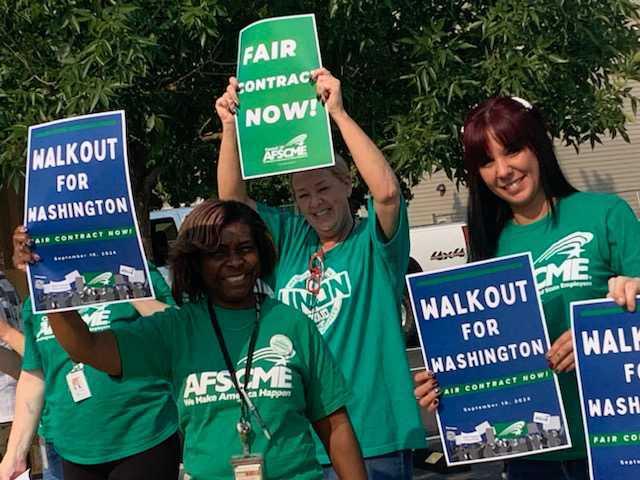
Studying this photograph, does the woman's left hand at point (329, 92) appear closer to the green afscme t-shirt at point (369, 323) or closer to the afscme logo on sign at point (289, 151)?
the afscme logo on sign at point (289, 151)

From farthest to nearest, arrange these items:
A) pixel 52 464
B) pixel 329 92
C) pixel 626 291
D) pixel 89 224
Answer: pixel 52 464 → pixel 329 92 → pixel 89 224 → pixel 626 291

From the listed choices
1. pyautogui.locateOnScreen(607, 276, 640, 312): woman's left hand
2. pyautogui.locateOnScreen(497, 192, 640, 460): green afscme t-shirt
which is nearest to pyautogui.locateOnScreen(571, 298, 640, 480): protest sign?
pyautogui.locateOnScreen(607, 276, 640, 312): woman's left hand

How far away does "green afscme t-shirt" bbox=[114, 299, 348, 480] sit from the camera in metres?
2.74

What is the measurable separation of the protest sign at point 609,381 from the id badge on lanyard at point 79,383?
202 cm

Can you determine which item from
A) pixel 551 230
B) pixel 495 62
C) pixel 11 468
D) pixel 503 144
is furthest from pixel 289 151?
pixel 495 62

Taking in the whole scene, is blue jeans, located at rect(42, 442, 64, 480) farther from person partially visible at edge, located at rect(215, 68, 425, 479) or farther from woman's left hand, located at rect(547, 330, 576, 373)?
woman's left hand, located at rect(547, 330, 576, 373)

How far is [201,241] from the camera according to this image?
9.22 ft

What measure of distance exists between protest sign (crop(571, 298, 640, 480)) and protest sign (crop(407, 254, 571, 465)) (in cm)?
11

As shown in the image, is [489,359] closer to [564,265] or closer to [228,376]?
[564,265]

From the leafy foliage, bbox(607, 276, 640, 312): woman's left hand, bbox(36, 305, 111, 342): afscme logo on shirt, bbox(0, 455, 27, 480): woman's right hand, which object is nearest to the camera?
bbox(607, 276, 640, 312): woman's left hand

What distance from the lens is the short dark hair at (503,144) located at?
9.89 feet

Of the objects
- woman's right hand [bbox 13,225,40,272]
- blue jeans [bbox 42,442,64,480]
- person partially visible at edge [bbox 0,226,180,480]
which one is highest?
woman's right hand [bbox 13,225,40,272]

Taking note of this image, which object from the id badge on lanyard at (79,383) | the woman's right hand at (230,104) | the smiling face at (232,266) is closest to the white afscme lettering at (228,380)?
the smiling face at (232,266)

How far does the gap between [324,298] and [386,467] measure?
545mm
